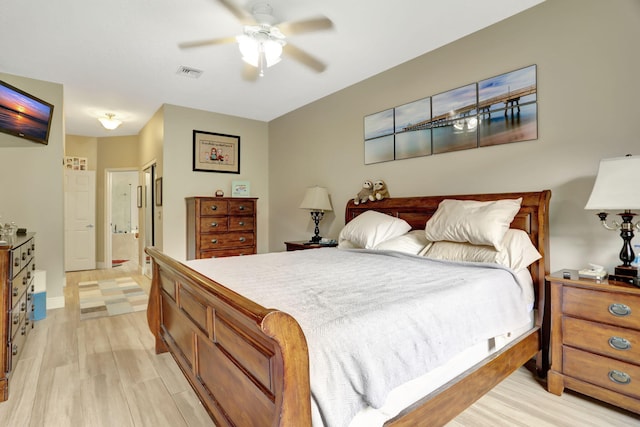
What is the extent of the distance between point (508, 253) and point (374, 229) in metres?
1.12

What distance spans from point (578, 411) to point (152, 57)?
14.1 feet

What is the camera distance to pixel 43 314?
11.4 ft

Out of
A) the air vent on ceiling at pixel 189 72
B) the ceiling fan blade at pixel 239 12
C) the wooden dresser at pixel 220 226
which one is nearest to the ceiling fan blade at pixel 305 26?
the ceiling fan blade at pixel 239 12

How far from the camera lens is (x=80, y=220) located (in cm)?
639

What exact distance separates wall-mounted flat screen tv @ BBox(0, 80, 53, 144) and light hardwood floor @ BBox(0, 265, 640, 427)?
2.19m

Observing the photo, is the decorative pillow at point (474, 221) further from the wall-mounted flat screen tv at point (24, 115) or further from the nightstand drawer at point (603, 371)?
the wall-mounted flat screen tv at point (24, 115)

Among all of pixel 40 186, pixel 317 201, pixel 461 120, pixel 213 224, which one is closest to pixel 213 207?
pixel 213 224

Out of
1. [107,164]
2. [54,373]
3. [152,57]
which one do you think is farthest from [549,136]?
[107,164]

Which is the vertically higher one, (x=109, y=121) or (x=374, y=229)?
(x=109, y=121)

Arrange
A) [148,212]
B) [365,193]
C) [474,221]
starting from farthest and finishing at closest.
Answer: [148,212] < [365,193] < [474,221]

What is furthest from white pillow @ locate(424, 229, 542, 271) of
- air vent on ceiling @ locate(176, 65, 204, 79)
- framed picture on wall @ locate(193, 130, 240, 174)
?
framed picture on wall @ locate(193, 130, 240, 174)

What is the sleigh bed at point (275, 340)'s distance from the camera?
36.6 inches

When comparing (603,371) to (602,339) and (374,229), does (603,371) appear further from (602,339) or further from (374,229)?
(374,229)

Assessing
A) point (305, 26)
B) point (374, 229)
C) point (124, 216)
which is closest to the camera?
point (305, 26)
